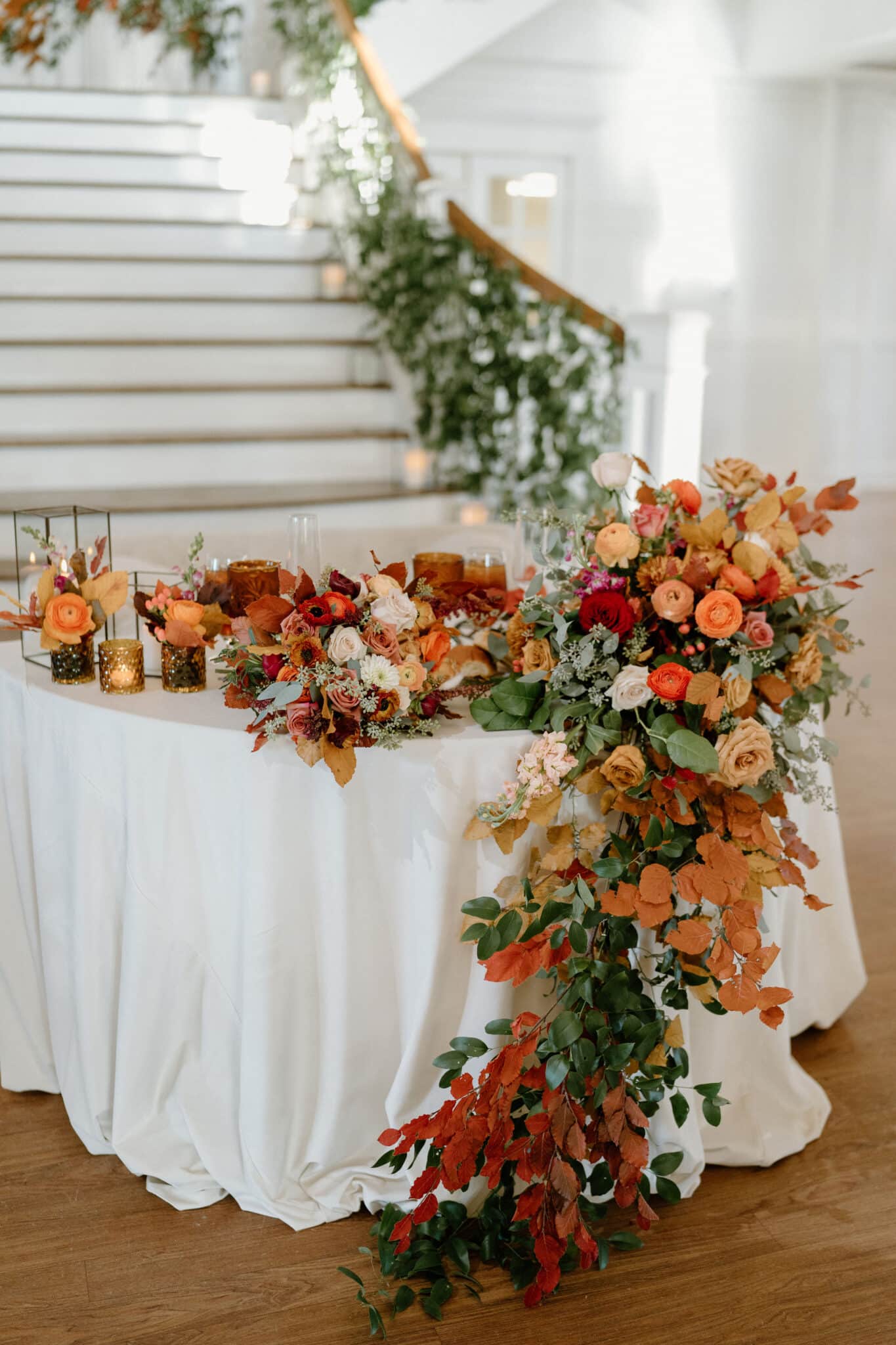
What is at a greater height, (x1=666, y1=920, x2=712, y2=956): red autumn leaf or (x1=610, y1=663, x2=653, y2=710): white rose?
(x1=610, y1=663, x2=653, y2=710): white rose

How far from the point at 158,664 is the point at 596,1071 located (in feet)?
3.36

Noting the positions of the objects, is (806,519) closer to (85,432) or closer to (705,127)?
(85,432)

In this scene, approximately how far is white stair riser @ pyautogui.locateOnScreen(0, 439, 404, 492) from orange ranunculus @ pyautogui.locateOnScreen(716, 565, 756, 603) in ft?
9.68

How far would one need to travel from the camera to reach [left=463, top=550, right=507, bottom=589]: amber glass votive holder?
2.32 m

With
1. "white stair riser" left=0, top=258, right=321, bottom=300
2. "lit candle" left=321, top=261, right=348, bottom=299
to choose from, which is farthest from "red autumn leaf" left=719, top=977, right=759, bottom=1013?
"lit candle" left=321, top=261, right=348, bottom=299


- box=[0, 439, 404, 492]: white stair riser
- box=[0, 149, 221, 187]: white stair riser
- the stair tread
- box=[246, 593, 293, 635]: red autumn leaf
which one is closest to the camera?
box=[246, 593, 293, 635]: red autumn leaf

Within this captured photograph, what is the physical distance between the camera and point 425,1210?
1867 mm

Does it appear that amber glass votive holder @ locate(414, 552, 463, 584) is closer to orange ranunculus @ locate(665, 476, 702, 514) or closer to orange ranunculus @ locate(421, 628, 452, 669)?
orange ranunculus @ locate(421, 628, 452, 669)

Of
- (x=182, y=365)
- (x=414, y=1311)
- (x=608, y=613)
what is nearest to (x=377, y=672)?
(x=608, y=613)

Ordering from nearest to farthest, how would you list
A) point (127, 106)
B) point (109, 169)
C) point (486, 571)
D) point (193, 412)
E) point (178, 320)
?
point (486, 571), point (193, 412), point (178, 320), point (109, 169), point (127, 106)

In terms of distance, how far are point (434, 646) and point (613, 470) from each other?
0.39 m

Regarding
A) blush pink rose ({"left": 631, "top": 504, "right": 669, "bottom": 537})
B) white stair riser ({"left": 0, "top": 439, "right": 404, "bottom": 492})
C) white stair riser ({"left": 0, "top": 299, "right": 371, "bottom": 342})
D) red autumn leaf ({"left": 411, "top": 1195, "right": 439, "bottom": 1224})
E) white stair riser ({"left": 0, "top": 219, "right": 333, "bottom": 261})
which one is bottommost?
red autumn leaf ({"left": 411, "top": 1195, "right": 439, "bottom": 1224})

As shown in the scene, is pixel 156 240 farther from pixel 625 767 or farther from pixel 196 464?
pixel 625 767

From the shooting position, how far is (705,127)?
32.4ft
